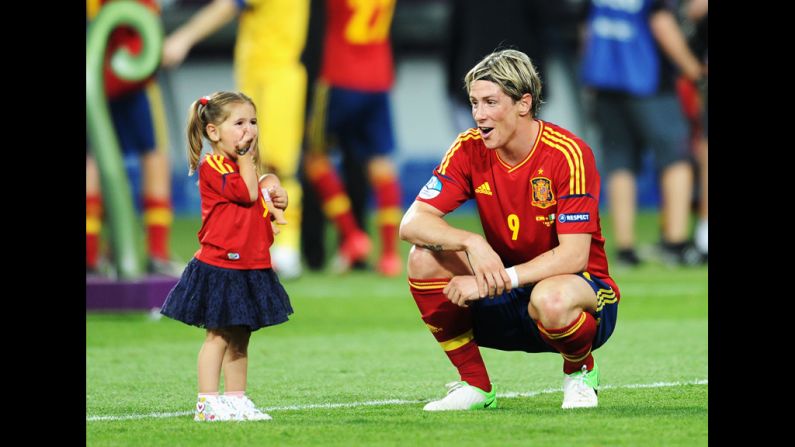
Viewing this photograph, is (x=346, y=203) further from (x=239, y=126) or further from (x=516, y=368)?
(x=239, y=126)

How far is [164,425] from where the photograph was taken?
4.76 metres

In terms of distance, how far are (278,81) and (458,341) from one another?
17.5 feet

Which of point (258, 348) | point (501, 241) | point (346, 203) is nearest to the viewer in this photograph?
point (501, 241)

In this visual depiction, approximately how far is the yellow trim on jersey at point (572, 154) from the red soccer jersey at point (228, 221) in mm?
1006

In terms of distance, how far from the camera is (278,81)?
33.9ft

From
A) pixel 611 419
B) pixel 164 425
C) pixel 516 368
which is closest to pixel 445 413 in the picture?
pixel 611 419

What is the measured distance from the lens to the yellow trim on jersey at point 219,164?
16.1 ft

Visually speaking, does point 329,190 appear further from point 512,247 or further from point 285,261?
point 512,247

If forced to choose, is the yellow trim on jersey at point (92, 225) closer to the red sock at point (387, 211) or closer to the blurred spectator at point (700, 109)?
the red sock at point (387, 211)

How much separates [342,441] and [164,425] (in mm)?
663

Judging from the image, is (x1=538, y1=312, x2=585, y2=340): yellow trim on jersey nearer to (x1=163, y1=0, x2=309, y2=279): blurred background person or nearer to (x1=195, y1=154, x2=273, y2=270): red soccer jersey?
(x1=195, y1=154, x2=273, y2=270): red soccer jersey

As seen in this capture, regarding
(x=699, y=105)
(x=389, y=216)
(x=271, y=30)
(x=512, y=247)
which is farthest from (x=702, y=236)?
(x=512, y=247)

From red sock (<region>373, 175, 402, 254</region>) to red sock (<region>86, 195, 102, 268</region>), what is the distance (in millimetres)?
1930

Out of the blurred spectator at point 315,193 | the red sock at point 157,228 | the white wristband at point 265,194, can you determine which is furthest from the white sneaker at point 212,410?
the blurred spectator at point 315,193
